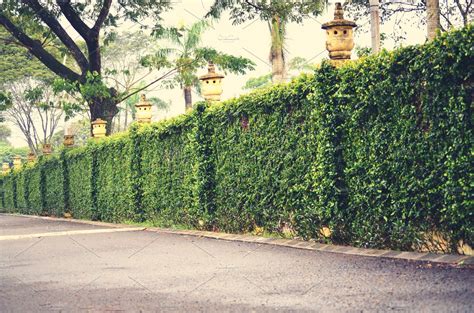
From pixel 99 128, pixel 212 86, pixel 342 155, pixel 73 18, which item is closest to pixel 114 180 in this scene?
pixel 99 128

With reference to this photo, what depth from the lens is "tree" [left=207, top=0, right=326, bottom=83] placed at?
25.7m

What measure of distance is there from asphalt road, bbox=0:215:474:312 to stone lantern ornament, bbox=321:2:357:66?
2.86 meters

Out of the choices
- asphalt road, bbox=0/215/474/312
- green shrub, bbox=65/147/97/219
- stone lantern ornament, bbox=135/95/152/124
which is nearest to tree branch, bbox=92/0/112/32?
green shrub, bbox=65/147/97/219

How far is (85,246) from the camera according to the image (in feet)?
36.0

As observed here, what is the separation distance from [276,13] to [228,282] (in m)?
20.9

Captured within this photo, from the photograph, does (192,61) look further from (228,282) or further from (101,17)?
(228,282)

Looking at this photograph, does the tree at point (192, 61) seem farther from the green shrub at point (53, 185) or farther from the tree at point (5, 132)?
the tree at point (5, 132)

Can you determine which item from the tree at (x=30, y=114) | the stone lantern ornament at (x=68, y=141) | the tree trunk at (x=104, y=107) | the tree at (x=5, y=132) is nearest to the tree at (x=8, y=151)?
the tree at (x=5, y=132)

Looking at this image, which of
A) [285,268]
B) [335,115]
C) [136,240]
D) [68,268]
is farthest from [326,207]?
[136,240]

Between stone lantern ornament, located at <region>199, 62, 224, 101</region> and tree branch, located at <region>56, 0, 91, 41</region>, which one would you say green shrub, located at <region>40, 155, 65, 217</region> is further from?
stone lantern ornament, located at <region>199, 62, 224, 101</region>

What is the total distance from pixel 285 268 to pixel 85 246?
17.2 feet

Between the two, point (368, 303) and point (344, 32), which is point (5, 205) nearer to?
point (344, 32)

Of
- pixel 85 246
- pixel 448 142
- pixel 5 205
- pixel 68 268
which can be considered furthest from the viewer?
pixel 5 205

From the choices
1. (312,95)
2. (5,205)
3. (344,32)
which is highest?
(344,32)
